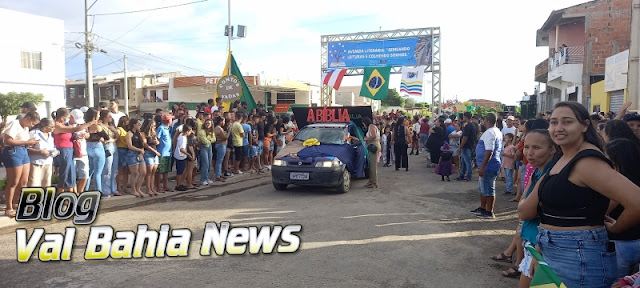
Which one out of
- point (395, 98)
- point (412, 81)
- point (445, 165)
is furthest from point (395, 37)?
point (395, 98)

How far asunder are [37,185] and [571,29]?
28.8 m

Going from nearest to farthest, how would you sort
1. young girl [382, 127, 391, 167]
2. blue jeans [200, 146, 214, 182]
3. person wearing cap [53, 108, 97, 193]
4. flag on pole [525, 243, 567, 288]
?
1. flag on pole [525, 243, 567, 288]
2. person wearing cap [53, 108, 97, 193]
3. blue jeans [200, 146, 214, 182]
4. young girl [382, 127, 391, 167]

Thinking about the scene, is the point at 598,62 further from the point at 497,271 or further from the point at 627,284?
the point at 627,284

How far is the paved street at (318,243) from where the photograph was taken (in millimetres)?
4613

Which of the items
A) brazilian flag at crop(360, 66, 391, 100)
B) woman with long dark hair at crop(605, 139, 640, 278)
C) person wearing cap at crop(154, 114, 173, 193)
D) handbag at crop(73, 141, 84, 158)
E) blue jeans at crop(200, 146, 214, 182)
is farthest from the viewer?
brazilian flag at crop(360, 66, 391, 100)

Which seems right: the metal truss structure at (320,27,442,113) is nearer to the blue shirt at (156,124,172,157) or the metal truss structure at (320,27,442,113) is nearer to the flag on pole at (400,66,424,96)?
the flag on pole at (400,66,424,96)

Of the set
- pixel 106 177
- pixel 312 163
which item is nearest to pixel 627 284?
pixel 312 163

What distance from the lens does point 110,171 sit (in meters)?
8.76

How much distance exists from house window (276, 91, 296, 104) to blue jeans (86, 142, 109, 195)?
1414 inches

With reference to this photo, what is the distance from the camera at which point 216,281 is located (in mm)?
4527

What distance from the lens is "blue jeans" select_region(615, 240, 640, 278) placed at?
9.96 feet

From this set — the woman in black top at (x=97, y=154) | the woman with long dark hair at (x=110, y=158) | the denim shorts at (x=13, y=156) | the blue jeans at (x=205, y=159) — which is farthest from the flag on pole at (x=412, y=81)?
the denim shorts at (x=13, y=156)

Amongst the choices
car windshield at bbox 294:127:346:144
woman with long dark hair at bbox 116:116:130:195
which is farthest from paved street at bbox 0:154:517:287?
car windshield at bbox 294:127:346:144

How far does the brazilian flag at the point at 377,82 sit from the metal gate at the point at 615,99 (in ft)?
31.1
